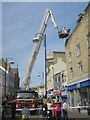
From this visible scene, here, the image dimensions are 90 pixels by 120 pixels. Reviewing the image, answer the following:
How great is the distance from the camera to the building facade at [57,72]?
1645 inches

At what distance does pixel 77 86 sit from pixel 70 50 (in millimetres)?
6833

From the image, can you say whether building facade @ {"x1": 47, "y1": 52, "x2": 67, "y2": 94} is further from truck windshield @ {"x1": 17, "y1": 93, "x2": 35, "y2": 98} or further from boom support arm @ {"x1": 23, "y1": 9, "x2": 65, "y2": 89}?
truck windshield @ {"x1": 17, "y1": 93, "x2": 35, "y2": 98}

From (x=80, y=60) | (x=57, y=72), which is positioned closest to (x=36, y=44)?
(x=80, y=60)

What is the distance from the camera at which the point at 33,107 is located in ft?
57.9

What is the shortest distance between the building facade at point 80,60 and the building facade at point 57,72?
35.5 ft

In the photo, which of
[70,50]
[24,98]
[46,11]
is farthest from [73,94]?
[46,11]

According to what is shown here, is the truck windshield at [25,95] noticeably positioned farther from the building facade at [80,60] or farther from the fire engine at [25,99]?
the building facade at [80,60]

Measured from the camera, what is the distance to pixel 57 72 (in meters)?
46.8

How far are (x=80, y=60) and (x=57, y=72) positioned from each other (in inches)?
901

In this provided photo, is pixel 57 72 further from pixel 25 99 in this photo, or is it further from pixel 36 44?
pixel 25 99

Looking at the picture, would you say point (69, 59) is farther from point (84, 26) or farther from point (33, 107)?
point (33, 107)

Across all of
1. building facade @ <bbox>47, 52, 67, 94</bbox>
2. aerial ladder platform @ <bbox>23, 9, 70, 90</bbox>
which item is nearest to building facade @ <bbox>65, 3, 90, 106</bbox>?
aerial ladder platform @ <bbox>23, 9, 70, 90</bbox>

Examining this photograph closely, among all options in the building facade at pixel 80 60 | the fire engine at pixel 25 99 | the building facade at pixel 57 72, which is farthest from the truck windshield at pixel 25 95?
the building facade at pixel 57 72

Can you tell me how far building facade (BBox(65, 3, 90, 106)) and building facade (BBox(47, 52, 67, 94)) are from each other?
425 inches
